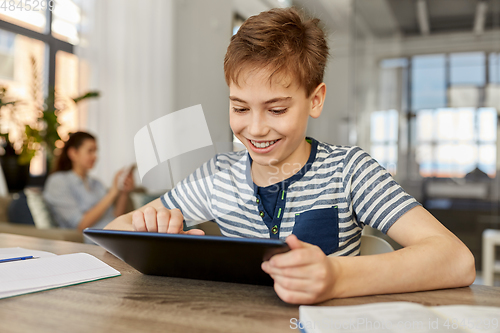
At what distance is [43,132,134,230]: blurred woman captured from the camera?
2150mm

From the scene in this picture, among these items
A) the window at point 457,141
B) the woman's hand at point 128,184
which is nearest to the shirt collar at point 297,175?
the woman's hand at point 128,184

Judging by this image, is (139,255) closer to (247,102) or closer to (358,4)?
(247,102)

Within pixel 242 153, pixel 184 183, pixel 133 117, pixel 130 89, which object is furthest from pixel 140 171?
pixel 130 89

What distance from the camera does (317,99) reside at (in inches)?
36.9

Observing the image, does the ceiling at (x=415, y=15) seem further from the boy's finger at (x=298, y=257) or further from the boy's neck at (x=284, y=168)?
the boy's finger at (x=298, y=257)

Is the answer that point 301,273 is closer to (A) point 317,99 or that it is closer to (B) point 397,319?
(B) point 397,319

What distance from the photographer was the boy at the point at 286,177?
791mm

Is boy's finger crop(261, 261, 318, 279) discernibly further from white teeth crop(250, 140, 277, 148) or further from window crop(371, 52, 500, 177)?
window crop(371, 52, 500, 177)

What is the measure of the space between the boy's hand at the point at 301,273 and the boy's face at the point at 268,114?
392mm

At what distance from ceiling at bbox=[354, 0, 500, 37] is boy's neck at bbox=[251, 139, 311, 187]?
7.55 ft

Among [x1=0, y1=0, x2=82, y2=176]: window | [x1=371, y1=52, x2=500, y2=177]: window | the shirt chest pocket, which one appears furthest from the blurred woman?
[x1=371, y1=52, x2=500, y2=177]: window

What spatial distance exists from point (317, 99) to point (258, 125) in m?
0.18

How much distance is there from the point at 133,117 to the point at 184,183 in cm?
140

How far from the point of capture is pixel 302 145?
3.16 feet
